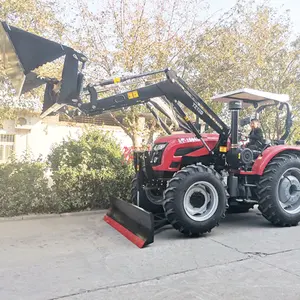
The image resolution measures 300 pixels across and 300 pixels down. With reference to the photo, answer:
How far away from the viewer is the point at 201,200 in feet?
19.3

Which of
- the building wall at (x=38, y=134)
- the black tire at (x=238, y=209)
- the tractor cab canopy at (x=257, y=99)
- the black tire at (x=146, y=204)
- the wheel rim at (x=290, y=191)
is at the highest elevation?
the tractor cab canopy at (x=257, y=99)

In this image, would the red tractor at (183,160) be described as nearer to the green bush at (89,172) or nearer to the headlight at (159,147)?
the headlight at (159,147)

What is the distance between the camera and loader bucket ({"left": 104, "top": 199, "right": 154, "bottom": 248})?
514 centimetres

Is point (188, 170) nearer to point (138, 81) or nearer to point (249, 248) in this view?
point (249, 248)

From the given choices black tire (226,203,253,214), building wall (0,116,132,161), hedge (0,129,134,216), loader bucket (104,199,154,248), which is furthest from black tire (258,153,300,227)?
building wall (0,116,132,161)

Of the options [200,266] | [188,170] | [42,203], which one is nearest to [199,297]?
[200,266]

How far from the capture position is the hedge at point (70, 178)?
7.04 m

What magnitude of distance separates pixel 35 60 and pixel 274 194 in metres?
4.50

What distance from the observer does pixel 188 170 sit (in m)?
5.69

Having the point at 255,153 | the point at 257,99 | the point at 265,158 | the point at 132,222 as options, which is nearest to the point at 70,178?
the point at 132,222

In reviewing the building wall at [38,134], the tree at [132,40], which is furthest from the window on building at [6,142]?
the tree at [132,40]

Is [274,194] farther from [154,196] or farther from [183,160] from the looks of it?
[154,196]

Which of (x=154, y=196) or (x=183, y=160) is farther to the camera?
(x=154, y=196)

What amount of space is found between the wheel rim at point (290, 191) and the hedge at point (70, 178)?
11.1 ft
